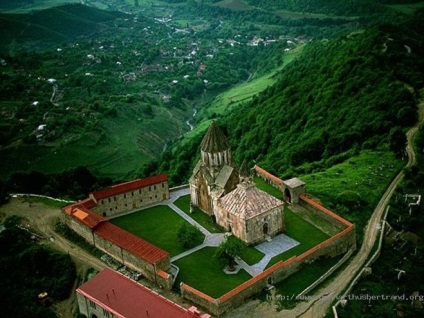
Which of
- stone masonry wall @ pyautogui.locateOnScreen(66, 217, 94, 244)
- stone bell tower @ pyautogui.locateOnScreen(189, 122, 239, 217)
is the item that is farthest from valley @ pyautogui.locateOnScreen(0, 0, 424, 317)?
stone bell tower @ pyautogui.locateOnScreen(189, 122, 239, 217)

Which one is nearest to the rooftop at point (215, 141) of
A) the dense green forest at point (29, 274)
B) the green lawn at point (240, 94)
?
the dense green forest at point (29, 274)

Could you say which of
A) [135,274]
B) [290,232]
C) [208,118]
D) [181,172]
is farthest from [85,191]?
[208,118]

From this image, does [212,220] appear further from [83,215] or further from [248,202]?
→ [83,215]

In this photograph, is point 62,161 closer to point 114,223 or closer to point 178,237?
point 114,223

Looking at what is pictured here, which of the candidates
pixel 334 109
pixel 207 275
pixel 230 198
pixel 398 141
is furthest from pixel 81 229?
pixel 334 109

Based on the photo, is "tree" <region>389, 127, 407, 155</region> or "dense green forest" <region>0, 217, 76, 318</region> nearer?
"dense green forest" <region>0, 217, 76, 318</region>

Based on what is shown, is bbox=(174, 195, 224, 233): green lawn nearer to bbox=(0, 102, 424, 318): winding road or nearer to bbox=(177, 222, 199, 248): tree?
bbox=(177, 222, 199, 248): tree

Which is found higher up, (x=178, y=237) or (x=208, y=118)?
(x=178, y=237)
